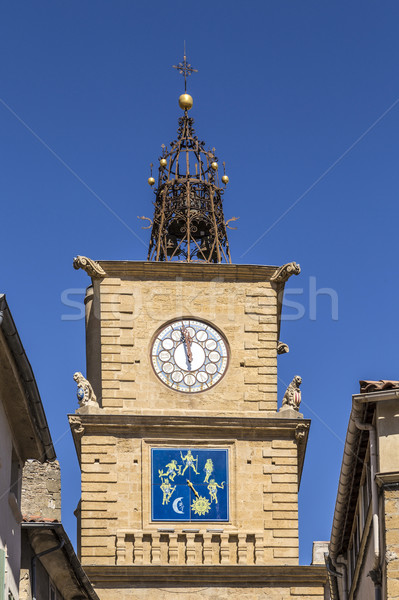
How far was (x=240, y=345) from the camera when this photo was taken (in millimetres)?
52031

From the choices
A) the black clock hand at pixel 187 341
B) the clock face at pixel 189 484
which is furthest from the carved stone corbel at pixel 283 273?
the clock face at pixel 189 484

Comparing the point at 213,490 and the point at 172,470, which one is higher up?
the point at 172,470

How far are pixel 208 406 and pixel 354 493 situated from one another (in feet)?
56.6

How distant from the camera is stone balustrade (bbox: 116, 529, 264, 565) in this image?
160 ft

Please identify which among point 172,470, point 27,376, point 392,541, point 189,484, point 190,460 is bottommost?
point 392,541

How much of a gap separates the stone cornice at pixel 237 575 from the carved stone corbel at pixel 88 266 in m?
9.00

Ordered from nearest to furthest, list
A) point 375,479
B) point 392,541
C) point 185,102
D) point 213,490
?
point 392,541 → point 375,479 → point 213,490 → point 185,102

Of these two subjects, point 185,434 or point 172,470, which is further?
point 185,434

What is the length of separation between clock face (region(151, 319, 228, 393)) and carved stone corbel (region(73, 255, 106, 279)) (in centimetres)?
254

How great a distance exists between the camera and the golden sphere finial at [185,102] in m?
58.1

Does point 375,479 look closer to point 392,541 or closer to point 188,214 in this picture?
point 392,541

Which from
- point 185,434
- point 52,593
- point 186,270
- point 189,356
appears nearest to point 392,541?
point 52,593

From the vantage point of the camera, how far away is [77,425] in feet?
164

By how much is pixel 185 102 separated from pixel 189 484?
14486mm
